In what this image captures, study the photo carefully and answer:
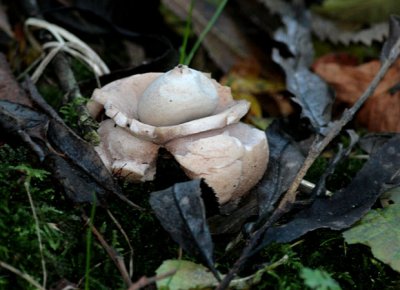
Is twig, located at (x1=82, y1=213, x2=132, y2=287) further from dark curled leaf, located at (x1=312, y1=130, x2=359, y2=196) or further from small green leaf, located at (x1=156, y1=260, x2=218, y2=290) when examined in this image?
dark curled leaf, located at (x1=312, y1=130, x2=359, y2=196)

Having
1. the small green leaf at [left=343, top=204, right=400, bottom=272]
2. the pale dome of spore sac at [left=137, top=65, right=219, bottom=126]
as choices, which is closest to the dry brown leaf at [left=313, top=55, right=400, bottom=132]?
the small green leaf at [left=343, top=204, right=400, bottom=272]

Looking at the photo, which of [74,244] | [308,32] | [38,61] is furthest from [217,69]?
[74,244]

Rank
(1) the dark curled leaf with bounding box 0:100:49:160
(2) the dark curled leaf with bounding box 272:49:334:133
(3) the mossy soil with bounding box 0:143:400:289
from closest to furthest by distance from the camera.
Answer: (3) the mossy soil with bounding box 0:143:400:289 < (1) the dark curled leaf with bounding box 0:100:49:160 < (2) the dark curled leaf with bounding box 272:49:334:133

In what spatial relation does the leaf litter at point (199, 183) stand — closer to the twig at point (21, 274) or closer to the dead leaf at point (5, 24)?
the twig at point (21, 274)

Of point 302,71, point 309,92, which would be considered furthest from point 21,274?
point 302,71

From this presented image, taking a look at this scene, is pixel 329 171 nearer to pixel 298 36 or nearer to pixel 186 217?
pixel 186 217

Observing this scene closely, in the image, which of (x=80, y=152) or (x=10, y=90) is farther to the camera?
(x=10, y=90)

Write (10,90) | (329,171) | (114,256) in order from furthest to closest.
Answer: (10,90)
(329,171)
(114,256)
